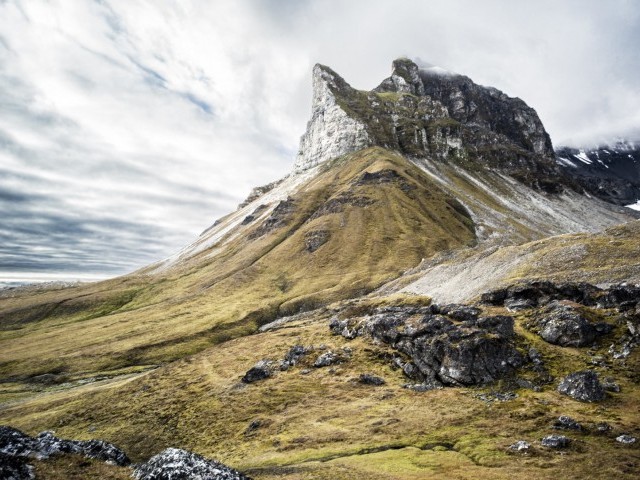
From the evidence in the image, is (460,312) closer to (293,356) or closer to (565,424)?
(565,424)

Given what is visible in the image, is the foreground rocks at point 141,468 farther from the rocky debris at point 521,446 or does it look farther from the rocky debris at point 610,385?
the rocky debris at point 610,385

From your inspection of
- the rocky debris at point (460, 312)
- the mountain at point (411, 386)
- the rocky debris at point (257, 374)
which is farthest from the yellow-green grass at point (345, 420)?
the rocky debris at point (460, 312)

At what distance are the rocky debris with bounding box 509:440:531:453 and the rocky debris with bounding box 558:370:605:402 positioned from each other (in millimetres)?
16062

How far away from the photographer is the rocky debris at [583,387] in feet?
161

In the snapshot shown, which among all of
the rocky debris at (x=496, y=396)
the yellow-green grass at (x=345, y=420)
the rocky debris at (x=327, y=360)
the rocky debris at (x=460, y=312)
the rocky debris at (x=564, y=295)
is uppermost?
the rocky debris at (x=564, y=295)

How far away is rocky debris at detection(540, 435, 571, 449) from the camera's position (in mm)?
38156

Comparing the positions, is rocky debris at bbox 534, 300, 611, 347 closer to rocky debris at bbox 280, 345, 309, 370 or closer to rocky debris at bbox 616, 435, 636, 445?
rocky debris at bbox 616, 435, 636, 445

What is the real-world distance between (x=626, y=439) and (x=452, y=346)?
2595 cm

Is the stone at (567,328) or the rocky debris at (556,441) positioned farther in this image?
the stone at (567,328)

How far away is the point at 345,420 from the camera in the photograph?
5309 cm

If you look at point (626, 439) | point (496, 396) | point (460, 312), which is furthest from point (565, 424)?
point (460, 312)

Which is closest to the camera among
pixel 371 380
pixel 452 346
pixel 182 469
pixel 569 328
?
pixel 182 469

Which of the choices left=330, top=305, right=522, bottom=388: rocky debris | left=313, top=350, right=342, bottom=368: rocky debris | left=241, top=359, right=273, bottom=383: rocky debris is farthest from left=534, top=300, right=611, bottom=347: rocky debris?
left=241, top=359, right=273, bottom=383: rocky debris

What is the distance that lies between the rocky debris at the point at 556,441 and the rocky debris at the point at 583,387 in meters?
13.6
